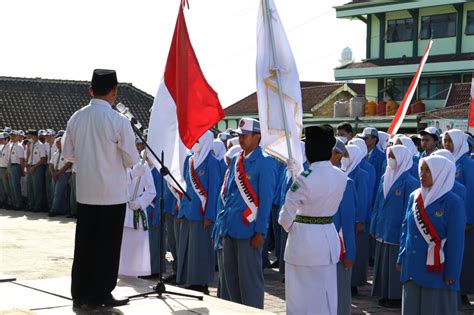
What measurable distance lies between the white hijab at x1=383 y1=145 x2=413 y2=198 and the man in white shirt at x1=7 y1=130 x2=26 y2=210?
42.7 feet

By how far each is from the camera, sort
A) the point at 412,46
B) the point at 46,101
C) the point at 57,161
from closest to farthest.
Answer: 1. the point at 57,161
2. the point at 46,101
3. the point at 412,46

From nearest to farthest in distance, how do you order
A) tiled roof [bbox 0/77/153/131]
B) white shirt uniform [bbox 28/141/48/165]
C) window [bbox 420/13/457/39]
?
white shirt uniform [bbox 28/141/48/165] < tiled roof [bbox 0/77/153/131] < window [bbox 420/13/457/39]

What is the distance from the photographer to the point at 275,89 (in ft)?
21.2

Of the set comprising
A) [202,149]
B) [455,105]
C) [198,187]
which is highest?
[455,105]

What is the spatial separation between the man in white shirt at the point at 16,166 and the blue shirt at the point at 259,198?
1329 cm

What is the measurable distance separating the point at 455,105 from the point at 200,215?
75.6 ft

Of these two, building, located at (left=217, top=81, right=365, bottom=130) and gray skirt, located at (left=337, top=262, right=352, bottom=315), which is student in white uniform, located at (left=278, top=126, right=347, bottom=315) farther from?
building, located at (left=217, top=81, right=365, bottom=130)

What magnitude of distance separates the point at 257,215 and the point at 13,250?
257 inches

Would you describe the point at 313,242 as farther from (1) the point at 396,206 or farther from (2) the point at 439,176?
(1) the point at 396,206

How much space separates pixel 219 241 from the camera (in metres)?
7.90

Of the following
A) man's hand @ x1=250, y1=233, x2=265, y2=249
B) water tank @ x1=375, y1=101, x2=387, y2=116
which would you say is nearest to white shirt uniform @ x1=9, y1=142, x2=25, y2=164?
man's hand @ x1=250, y1=233, x2=265, y2=249

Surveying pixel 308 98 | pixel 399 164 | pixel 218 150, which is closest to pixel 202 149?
pixel 218 150

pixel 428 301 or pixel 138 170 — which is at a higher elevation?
pixel 138 170

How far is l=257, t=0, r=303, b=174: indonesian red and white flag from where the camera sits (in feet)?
21.1
